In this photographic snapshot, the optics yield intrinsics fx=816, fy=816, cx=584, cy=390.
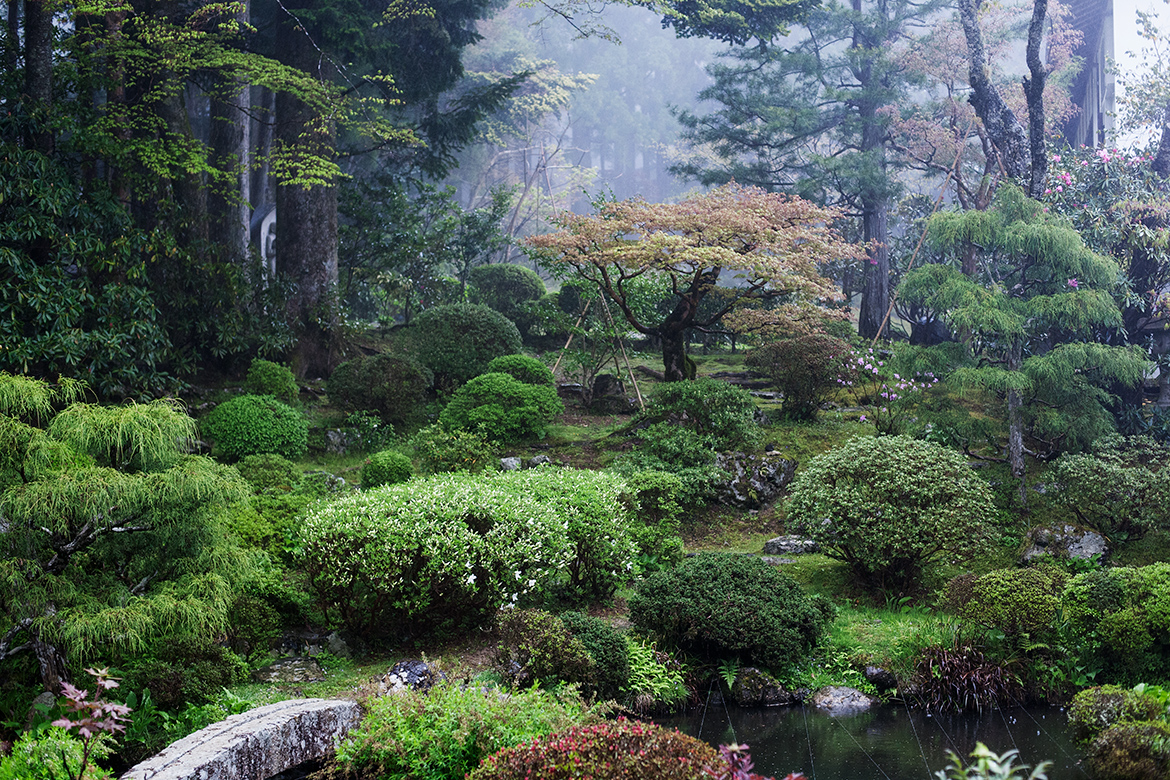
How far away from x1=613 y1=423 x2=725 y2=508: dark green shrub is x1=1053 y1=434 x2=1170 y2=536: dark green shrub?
3.56 m

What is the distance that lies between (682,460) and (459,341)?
4.79 metres

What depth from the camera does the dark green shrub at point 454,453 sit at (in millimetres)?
9688

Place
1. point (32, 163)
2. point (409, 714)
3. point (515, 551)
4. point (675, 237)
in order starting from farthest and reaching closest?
1. point (675, 237)
2. point (32, 163)
3. point (515, 551)
4. point (409, 714)

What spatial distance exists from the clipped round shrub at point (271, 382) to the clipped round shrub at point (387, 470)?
300 cm

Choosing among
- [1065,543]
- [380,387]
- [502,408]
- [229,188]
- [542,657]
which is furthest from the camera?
[229,188]

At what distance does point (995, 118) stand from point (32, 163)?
40.7 feet

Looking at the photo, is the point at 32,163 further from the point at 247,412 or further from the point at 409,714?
the point at 409,714

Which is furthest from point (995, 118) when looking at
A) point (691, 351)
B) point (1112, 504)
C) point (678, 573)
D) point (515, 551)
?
point (515, 551)

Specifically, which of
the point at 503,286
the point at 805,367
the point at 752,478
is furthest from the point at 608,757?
the point at 503,286

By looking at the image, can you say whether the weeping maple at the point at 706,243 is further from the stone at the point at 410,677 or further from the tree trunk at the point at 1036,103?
the stone at the point at 410,677

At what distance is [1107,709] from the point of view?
4.60 meters

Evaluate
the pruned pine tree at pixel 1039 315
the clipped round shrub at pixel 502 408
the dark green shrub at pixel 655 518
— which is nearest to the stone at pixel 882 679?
the dark green shrub at pixel 655 518

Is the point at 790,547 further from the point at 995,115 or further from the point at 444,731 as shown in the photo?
the point at 995,115

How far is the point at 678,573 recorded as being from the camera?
6281mm
